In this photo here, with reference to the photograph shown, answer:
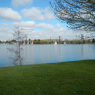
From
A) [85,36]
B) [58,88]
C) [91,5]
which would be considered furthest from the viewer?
[85,36]

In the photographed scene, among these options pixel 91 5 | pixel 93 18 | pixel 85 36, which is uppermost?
pixel 91 5

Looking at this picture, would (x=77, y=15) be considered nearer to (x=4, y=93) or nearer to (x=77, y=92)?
(x=77, y=92)

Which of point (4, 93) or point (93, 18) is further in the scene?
point (93, 18)

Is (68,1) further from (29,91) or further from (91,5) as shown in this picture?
(29,91)

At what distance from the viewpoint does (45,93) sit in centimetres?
462

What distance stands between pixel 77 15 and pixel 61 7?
112cm

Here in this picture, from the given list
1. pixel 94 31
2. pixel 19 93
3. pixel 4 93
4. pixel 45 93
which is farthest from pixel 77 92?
pixel 94 31

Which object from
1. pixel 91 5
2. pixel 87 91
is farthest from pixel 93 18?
pixel 87 91

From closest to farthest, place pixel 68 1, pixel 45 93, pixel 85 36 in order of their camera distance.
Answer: pixel 45 93, pixel 68 1, pixel 85 36

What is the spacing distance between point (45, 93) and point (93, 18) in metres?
5.28

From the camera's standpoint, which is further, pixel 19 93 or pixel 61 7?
pixel 61 7

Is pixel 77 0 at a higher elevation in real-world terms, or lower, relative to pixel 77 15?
higher

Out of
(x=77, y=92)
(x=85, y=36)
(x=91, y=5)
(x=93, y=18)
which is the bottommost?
(x=77, y=92)

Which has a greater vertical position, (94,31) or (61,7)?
(61,7)
